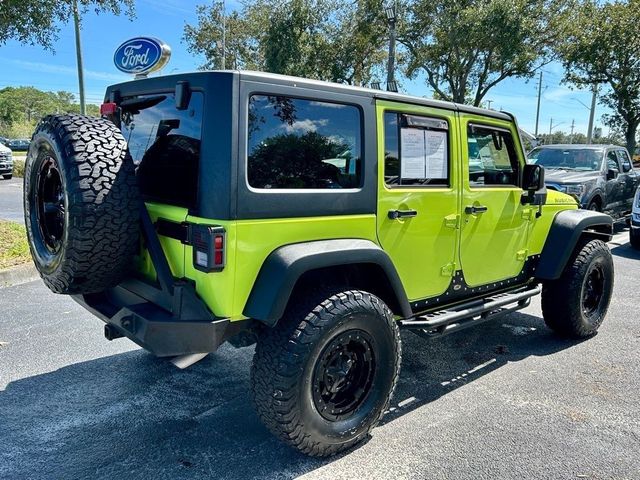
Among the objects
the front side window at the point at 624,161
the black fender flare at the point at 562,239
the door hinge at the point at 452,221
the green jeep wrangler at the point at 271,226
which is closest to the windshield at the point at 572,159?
the front side window at the point at 624,161

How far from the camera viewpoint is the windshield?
10.0 m

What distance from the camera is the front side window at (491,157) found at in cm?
372

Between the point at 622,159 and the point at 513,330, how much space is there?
26.1ft

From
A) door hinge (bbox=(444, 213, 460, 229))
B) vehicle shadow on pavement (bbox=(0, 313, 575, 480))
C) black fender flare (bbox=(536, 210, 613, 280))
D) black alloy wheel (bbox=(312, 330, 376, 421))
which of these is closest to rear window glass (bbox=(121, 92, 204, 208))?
black alloy wheel (bbox=(312, 330, 376, 421))

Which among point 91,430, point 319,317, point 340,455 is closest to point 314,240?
point 319,317

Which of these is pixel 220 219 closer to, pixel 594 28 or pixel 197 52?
pixel 594 28

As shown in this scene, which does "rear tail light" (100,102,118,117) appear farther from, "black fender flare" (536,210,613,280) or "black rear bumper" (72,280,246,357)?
"black fender flare" (536,210,613,280)

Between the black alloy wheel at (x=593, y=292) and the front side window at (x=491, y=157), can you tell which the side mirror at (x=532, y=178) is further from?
the black alloy wheel at (x=593, y=292)

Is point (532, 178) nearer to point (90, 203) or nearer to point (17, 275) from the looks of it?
point (90, 203)

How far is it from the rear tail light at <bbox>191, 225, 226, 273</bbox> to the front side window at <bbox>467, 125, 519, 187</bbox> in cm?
209

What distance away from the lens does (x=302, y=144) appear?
2705 mm

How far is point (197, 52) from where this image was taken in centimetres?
2867

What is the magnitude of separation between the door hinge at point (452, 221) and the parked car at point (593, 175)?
20.6 ft

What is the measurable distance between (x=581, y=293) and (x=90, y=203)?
4.03 m
